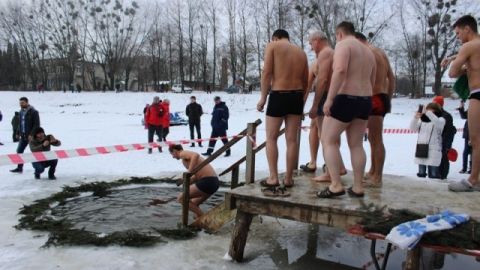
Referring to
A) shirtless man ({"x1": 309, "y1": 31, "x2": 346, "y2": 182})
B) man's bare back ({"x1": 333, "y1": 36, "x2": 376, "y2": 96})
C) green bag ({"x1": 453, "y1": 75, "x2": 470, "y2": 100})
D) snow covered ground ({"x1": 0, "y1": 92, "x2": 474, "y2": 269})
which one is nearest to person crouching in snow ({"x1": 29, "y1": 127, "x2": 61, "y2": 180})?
snow covered ground ({"x1": 0, "y1": 92, "x2": 474, "y2": 269})

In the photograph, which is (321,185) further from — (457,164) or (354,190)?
(457,164)

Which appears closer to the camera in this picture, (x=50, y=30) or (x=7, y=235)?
(x=7, y=235)

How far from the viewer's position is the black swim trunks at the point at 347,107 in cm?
447

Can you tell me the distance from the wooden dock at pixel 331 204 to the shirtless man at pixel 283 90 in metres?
0.29

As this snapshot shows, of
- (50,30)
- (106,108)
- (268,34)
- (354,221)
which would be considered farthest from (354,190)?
(50,30)

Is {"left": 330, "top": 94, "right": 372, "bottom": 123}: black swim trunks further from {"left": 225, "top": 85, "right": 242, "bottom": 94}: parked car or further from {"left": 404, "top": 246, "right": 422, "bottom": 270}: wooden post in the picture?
{"left": 225, "top": 85, "right": 242, "bottom": 94}: parked car

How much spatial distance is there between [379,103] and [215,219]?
2.43m

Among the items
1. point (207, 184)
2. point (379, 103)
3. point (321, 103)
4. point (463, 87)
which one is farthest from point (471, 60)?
point (207, 184)

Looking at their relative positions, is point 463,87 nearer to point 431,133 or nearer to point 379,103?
point 379,103

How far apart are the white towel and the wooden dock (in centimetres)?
26

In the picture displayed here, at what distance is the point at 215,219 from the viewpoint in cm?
591

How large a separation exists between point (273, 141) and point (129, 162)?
7.58 meters

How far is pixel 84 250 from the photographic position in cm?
523

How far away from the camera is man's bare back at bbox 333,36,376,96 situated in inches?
173
